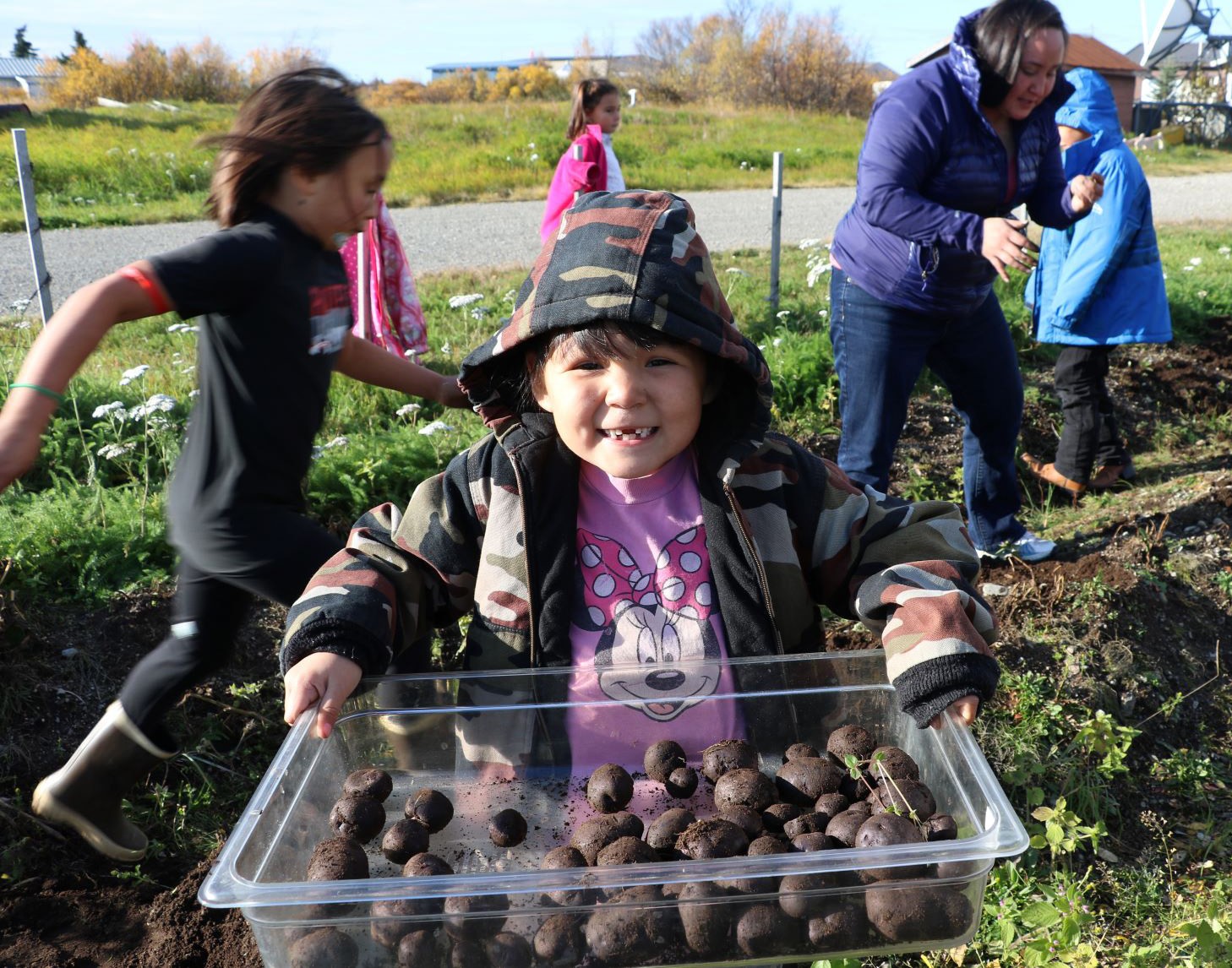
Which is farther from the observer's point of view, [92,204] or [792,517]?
[92,204]

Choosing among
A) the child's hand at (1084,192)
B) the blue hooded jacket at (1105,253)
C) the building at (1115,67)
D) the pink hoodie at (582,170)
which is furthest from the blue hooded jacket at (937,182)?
the building at (1115,67)

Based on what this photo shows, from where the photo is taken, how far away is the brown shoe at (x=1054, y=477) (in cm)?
454

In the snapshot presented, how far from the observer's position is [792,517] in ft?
5.65

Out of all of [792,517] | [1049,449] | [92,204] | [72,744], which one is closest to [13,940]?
[72,744]

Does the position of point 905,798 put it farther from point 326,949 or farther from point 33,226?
point 33,226

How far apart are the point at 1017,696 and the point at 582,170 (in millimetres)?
3939

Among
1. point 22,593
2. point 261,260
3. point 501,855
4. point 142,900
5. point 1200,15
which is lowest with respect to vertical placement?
point 142,900

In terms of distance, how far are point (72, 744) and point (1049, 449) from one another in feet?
14.0

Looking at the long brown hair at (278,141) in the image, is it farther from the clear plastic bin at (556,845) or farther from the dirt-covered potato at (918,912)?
the dirt-covered potato at (918,912)

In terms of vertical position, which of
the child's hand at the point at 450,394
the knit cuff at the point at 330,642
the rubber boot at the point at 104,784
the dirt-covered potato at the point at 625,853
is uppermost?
the child's hand at the point at 450,394

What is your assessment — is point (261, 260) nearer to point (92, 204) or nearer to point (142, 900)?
point (142, 900)

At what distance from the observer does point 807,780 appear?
146 cm

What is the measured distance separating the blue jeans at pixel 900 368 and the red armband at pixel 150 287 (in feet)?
6.73

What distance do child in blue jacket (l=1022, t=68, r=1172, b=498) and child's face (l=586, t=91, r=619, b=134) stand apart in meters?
2.43
